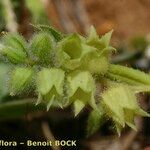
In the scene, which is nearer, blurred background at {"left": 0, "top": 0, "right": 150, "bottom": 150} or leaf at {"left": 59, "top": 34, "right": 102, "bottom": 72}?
leaf at {"left": 59, "top": 34, "right": 102, "bottom": 72}

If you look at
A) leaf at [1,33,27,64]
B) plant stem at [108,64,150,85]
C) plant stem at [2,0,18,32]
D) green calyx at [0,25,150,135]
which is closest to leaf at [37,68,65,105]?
green calyx at [0,25,150,135]

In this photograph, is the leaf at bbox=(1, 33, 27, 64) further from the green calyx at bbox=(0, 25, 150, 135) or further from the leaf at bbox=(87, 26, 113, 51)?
the leaf at bbox=(87, 26, 113, 51)

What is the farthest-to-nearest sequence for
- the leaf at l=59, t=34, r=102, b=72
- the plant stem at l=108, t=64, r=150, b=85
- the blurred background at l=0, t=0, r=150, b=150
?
the blurred background at l=0, t=0, r=150, b=150 < the plant stem at l=108, t=64, r=150, b=85 < the leaf at l=59, t=34, r=102, b=72

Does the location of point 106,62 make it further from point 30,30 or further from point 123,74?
point 30,30

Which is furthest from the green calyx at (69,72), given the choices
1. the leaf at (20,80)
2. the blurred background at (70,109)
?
the blurred background at (70,109)

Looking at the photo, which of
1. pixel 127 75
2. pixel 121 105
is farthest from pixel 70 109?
pixel 121 105

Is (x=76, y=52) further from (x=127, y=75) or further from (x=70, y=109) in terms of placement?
(x=70, y=109)

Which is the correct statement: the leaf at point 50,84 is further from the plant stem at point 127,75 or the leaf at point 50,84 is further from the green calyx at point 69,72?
the plant stem at point 127,75

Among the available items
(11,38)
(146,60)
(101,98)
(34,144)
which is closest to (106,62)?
(101,98)

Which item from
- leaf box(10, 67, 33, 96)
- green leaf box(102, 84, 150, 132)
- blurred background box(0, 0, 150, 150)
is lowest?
green leaf box(102, 84, 150, 132)
